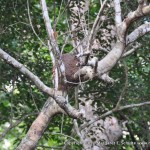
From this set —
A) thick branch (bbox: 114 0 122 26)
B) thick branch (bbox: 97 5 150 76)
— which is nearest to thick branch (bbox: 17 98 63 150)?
thick branch (bbox: 97 5 150 76)

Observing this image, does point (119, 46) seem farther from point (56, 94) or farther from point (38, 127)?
point (38, 127)

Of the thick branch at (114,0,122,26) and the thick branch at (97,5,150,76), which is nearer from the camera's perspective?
the thick branch at (97,5,150,76)

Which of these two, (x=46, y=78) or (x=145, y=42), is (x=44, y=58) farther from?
(x=145, y=42)

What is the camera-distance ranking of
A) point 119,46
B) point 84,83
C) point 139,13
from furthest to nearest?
point 84,83, point 119,46, point 139,13

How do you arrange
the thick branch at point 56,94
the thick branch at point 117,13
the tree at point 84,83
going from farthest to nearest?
the tree at point 84,83 < the thick branch at point 117,13 < the thick branch at point 56,94

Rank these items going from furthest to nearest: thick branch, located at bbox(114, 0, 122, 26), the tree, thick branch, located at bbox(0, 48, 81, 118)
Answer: the tree < thick branch, located at bbox(114, 0, 122, 26) < thick branch, located at bbox(0, 48, 81, 118)

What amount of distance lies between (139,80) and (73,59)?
3.71 ft

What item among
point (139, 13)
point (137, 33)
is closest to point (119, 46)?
point (137, 33)

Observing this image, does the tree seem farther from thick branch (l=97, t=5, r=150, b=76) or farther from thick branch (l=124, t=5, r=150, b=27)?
thick branch (l=124, t=5, r=150, b=27)

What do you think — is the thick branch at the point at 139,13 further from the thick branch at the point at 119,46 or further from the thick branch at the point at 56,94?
the thick branch at the point at 56,94

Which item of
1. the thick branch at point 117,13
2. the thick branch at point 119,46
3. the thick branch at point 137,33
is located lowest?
the thick branch at point 119,46

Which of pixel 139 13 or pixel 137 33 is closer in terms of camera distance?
pixel 139 13

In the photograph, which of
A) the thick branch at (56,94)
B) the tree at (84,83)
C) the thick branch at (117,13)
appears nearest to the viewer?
the thick branch at (56,94)

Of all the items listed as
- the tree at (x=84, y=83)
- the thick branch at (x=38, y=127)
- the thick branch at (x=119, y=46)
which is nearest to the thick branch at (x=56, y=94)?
the thick branch at (x=38, y=127)
